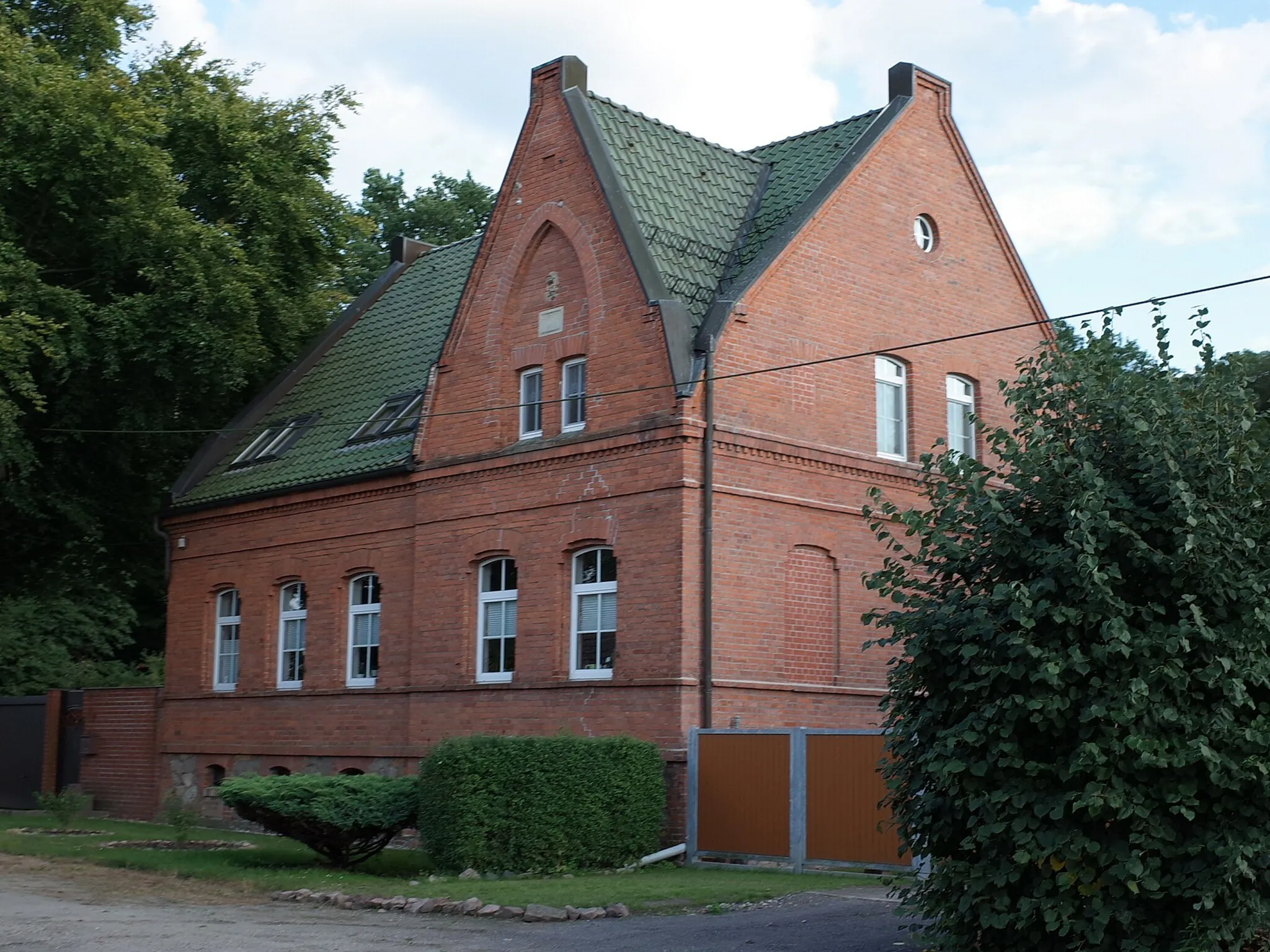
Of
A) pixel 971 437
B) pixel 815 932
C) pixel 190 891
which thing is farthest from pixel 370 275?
pixel 815 932

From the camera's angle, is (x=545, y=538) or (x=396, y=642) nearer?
(x=545, y=538)

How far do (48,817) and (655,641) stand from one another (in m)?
12.8

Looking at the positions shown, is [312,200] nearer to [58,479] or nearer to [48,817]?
[58,479]

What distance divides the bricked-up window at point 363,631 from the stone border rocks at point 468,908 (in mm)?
8221

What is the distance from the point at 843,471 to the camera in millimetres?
20406

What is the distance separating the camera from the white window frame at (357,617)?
23.0 m

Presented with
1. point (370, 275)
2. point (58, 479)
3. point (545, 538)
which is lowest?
point (545, 538)

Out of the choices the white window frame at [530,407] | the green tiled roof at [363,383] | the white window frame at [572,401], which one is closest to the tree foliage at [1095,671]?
the white window frame at [572,401]

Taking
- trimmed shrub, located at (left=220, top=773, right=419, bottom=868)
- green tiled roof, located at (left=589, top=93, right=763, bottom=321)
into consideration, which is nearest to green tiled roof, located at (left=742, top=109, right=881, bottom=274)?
green tiled roof, located at (left=589, top=93, right=763, bottom=321)

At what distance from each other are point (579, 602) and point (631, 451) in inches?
87.3

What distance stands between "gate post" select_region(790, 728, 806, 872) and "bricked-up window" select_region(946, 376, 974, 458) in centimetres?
683

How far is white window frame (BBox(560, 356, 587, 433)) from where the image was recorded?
20125mm

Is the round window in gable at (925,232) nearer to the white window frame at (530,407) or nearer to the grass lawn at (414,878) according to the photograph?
the white window frame at (530,407)

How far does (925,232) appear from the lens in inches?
888
